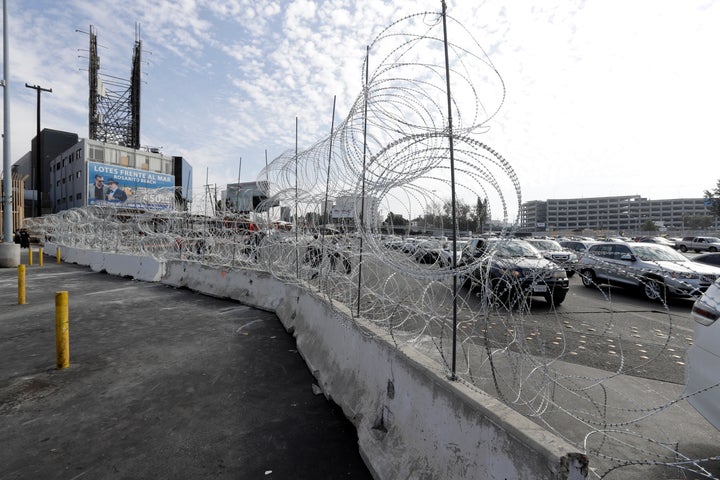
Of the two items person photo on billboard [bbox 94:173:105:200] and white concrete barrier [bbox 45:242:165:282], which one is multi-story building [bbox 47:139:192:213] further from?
white concrete barrier [bbox 45:242:165:282]

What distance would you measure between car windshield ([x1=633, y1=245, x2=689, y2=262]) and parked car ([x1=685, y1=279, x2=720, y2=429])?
29.8ft

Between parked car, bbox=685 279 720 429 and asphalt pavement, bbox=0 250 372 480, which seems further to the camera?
asphalt pavement, bbox=0 250 372 480

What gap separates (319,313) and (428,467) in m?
2.96

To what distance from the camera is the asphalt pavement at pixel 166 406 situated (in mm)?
2828

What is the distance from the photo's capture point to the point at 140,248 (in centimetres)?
1275

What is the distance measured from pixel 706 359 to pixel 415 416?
2.03 metres

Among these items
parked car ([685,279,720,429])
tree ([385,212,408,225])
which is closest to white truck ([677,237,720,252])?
tree ([385,212,408,225])

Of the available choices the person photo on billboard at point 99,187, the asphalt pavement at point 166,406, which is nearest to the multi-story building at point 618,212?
the person photo on billboard at point 99,187

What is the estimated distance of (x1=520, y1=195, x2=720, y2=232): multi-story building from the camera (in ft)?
265

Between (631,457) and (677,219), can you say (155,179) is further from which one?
(677,219)

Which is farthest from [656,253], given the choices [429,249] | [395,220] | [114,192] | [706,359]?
[114,192]

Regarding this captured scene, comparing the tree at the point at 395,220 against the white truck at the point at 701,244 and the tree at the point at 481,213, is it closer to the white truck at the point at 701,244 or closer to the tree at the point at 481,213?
the tree at the point at 481,213

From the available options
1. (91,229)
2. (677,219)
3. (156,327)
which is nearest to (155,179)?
(91,229)

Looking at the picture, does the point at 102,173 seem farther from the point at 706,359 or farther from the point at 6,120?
the point at 706,359
